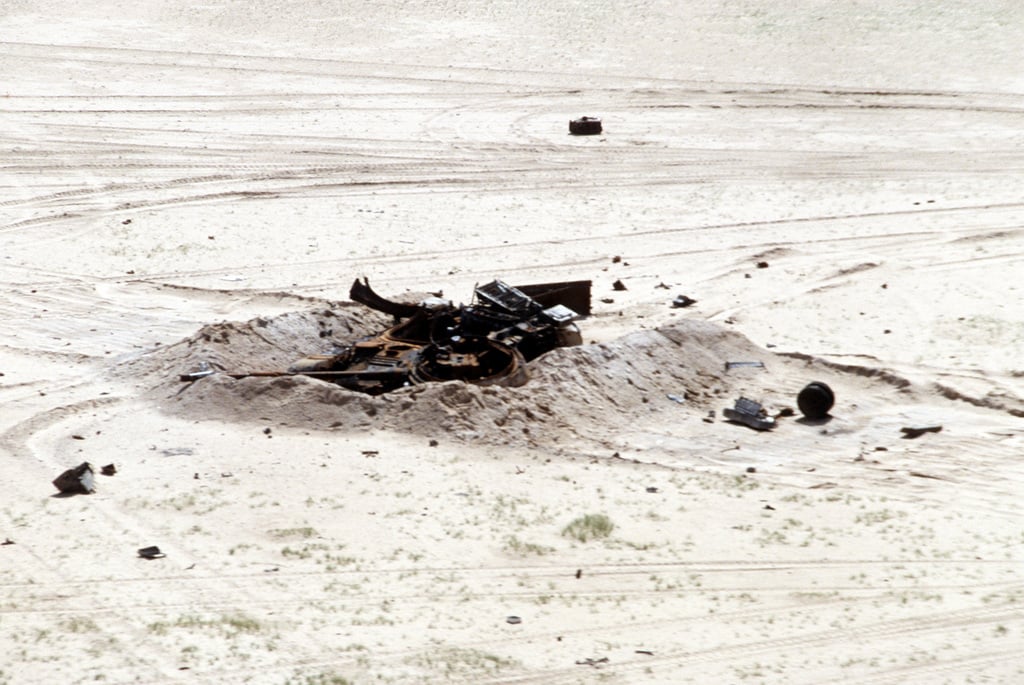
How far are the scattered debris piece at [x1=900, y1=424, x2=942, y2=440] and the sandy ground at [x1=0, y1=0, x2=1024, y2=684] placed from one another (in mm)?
64

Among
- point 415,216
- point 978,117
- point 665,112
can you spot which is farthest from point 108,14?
point 978,117

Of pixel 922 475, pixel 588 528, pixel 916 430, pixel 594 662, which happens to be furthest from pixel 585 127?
pixel 594 662

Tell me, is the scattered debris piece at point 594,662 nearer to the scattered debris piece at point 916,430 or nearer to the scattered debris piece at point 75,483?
the scattered debris piece at point 75,483

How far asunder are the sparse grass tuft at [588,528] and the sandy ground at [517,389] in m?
0.08

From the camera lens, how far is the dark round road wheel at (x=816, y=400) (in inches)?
552

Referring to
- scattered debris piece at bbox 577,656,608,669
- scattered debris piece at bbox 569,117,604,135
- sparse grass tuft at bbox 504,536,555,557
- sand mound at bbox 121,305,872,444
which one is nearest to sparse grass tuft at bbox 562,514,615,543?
sparse grass tuft at bbox 504,536,555,557

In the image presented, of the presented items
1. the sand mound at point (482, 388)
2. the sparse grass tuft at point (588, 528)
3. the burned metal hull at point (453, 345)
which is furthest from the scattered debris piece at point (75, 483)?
the sparse grass tuft at point (588, 528)

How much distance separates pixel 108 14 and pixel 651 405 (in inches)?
998

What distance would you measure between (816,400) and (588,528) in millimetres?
3462

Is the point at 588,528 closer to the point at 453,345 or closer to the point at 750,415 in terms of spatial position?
the point at 750,415

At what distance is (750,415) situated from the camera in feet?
46.1

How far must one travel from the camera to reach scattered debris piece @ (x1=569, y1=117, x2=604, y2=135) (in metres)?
26.7

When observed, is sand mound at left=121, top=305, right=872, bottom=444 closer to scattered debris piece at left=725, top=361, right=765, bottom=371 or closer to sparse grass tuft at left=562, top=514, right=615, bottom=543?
scattered debris piece at left=725, top=361, right=765, bottom=371

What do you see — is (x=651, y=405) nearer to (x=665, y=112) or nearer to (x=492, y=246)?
(x=492, y=246)
